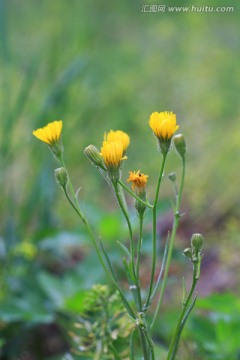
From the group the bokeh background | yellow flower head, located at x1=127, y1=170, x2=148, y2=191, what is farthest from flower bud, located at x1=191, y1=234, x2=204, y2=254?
the bokeh background

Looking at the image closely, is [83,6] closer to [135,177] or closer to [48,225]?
[48,225]

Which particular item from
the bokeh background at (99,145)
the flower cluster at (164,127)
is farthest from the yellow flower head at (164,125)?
the bokeh background at (99,145)

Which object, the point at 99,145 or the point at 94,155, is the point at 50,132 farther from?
the point at 99,145

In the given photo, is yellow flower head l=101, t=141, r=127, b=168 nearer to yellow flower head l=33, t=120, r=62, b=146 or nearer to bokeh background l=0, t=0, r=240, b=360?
yellow flower head l=33, t=120, r=62, b=146

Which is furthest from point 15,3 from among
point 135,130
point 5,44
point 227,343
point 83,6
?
point 227,343

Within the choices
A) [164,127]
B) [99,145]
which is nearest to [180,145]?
[164,127]
